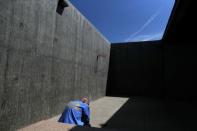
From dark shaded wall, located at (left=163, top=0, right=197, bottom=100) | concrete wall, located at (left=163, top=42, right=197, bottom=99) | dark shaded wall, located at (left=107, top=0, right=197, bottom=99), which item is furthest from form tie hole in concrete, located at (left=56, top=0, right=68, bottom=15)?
concrete wall, located at (left=163, top=42, right=197, bottom=99)

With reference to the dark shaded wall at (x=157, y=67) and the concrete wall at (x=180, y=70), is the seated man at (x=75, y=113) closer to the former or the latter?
the dark shaded wall at (x=157, y=67)

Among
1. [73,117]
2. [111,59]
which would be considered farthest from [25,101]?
[111,59]

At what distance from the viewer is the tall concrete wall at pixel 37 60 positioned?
2.69 m

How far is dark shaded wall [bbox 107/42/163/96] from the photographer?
9.62 m

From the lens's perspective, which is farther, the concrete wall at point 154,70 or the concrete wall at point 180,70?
the concrete wall at point 154,70

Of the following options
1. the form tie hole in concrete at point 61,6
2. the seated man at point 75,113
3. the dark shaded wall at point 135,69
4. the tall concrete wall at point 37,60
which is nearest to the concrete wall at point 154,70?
the dark shaded wall at point 135,69

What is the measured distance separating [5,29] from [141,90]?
844 centimetres

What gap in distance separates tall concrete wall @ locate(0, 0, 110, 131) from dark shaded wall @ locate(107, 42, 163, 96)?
457 centimetres

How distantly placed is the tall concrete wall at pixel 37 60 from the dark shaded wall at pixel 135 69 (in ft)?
15.0

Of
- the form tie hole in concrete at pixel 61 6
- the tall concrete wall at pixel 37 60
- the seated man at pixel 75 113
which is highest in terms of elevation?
the form tie hole in concrete at pixel 61 6

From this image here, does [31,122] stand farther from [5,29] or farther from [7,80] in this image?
[5,29]

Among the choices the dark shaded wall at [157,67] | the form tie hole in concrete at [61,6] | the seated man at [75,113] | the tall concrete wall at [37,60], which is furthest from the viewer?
the dark shaded wall at [157,67]

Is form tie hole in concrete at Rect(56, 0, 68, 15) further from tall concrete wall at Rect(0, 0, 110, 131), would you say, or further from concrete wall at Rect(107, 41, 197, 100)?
concrete wall at Rect(107, 41, 197, 100)

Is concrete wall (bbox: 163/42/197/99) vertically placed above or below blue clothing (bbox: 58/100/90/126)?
above
